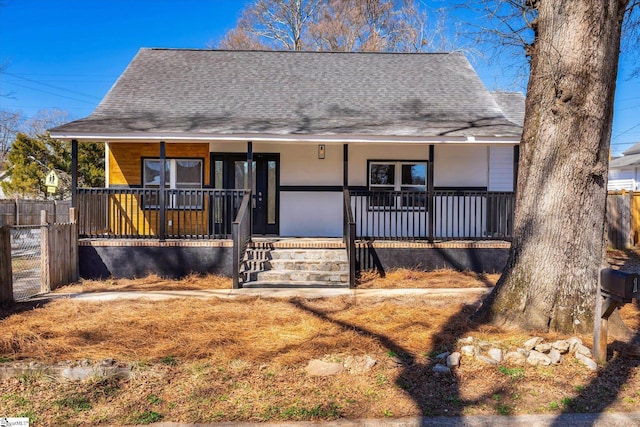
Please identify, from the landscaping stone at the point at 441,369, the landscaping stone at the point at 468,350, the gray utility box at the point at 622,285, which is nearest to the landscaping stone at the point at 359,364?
the landscaping stone at the point at 441,369

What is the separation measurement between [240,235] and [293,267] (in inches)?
46.6

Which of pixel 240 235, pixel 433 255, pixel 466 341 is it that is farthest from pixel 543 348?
pixel 240 235

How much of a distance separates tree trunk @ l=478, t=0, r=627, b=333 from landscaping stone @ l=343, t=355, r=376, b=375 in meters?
1.86

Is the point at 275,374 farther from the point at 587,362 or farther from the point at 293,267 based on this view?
the point at 293,267

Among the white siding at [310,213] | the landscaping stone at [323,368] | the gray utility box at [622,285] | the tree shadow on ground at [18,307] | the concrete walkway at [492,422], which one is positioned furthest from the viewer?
the white siding at [310,213]

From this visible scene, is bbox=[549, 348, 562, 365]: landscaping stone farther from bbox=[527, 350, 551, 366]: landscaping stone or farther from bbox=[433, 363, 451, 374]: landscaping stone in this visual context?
bbox=[433, 363, 451, 374]: landscaping stone

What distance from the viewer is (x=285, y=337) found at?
509 cm

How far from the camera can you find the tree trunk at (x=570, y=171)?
4.95 meters

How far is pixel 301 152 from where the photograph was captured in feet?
37.5

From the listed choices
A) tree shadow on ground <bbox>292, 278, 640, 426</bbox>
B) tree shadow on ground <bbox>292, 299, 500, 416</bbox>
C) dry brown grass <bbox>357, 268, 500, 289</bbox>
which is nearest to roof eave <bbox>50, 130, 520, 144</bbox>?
dry brown grass <bbox>357, 268, 500, 289</bbox>

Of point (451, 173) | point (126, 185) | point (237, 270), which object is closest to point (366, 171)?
point (451, 173)

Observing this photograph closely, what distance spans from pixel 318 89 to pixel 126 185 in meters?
5.47

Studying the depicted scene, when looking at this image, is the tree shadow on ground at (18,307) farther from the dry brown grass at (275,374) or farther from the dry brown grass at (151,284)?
the dry brown grass at (151,284)

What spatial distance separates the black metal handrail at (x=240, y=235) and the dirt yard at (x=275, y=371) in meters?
1.91
